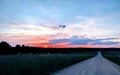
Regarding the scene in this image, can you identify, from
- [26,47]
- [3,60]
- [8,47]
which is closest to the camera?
[3,60]

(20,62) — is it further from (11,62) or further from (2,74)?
(2,74)

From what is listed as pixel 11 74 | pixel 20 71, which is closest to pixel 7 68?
pixel 11 74

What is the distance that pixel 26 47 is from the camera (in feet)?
175

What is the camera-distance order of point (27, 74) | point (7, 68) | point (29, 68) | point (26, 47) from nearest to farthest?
1. point (7, 68)
2. point (27, 74)
3. point (29, 68)
4. point (26, 47)

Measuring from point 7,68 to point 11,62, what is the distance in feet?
4.60

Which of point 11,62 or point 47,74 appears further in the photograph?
point 47,74

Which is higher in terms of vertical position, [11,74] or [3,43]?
[3,43]

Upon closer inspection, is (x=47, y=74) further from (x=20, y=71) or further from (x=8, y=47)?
(x=8, y=47)

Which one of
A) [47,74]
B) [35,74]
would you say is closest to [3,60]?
[35,74]

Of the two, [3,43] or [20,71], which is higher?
[3,43]

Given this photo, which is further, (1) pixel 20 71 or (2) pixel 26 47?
(2) pixel 26 47

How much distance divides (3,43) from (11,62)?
28.9m

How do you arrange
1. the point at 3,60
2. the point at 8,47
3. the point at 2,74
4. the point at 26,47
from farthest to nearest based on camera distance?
the point at 26,47
the point at 8,47
the point at 3,60
the point at 2,74

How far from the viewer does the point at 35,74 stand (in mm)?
18594
